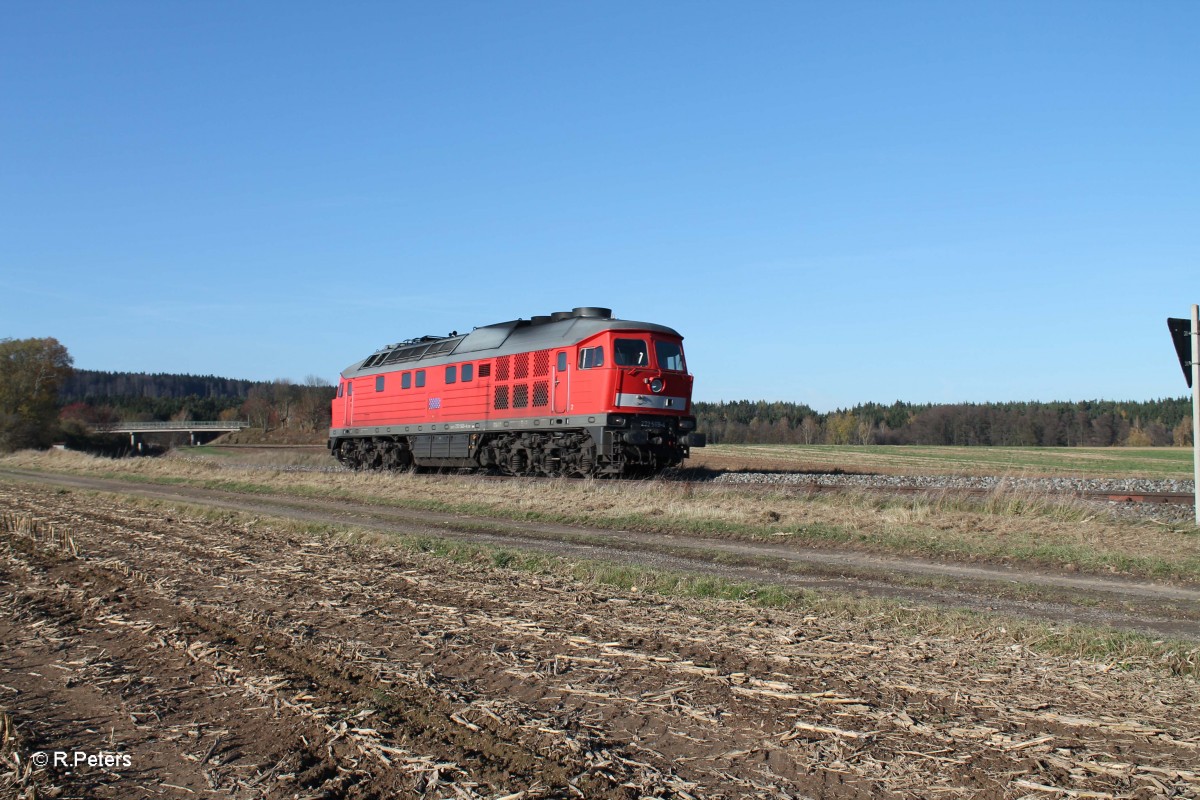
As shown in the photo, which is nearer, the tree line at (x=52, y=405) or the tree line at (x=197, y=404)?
the tree line at (x=52, y=405)

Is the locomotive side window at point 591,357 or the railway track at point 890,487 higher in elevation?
the locomotive side window at point 591,357

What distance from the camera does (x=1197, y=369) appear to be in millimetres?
14273

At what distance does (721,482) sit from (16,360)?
76.6 metres

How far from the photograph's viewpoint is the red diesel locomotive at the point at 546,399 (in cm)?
2136

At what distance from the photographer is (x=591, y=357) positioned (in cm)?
2166

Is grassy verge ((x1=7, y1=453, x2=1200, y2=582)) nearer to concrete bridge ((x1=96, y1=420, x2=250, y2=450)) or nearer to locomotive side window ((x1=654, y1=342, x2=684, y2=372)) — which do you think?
locomotive side window ((x1=654, y1=342, x2=684, y2=372))

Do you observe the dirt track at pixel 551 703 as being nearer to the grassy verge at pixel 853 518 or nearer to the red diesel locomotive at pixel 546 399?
the grassy verge at pixel 853 518

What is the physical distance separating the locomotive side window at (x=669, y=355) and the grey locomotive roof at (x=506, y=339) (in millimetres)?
338

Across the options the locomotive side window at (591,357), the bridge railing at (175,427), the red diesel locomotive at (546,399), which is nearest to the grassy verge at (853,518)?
the red diesel locomotive at (546,399)

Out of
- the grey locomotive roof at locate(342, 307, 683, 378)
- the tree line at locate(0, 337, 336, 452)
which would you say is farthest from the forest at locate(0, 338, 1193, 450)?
the grey locomotive roof at locate(342, 307, 683, 378)

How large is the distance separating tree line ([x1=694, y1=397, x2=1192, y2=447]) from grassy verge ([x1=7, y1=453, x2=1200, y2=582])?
82.0 m

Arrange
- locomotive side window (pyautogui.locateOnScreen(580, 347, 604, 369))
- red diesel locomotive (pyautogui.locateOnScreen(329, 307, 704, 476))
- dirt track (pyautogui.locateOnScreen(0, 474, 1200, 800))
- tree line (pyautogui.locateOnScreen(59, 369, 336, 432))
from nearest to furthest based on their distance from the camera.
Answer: dirt track (pyautogui.locateOnScreen(0, 474, 1200, 800)) < red diesel locomotive (pyautogui.locateOnScreen(329, 307, 704, 476)) < locomotive side window (pyautogui.locateOnScreen(580, 347, 604, 369)) < tree line (pyautogui.locateOnScreen(59, 369, 336, 432))

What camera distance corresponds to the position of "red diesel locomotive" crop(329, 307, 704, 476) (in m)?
21.4

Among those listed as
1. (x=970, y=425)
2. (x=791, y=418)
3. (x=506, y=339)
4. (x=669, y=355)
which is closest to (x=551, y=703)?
(x=669, y=355)
